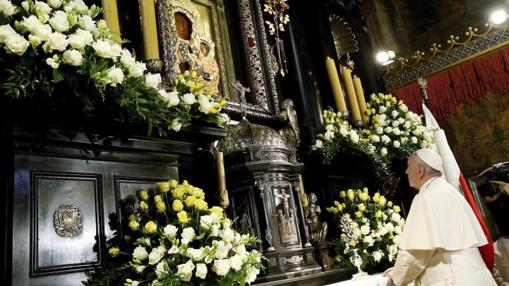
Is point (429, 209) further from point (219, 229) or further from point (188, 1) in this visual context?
point (188, 1)

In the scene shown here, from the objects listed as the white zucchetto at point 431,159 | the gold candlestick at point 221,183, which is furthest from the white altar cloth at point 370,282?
the gold candlestick at point 221,183

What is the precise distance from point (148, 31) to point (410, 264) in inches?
115

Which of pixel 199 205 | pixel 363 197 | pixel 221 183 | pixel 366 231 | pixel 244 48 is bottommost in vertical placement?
pixel 366 231

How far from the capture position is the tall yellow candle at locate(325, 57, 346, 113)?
5.85 meters

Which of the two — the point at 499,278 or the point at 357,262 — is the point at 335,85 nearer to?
the point at 357,262

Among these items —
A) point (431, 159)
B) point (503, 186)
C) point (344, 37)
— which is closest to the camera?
point (431, 159)

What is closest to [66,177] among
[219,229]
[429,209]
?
[219,229]

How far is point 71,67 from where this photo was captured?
8.07 feet

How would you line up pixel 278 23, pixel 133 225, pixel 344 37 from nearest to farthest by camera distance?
1. pixel 133 225
2. pixel 278 23
3. pixel 344 37

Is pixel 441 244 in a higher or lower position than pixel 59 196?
lower

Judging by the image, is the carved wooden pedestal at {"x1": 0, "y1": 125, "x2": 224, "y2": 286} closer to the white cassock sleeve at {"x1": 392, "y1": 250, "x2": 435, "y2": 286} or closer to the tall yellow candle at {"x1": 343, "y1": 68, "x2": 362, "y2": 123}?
the white cassock sleeve at {"x1": 392, "y1": 250, "x2": 435, "y2": 286}

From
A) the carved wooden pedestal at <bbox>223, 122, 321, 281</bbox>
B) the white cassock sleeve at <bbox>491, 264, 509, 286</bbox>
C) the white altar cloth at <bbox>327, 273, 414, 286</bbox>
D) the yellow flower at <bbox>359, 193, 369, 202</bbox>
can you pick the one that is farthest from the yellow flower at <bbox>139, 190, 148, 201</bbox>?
the white cassock sleeve at <bbox>491, 264, 509, 286</bbox>

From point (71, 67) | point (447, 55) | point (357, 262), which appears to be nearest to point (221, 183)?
point (71, 67)

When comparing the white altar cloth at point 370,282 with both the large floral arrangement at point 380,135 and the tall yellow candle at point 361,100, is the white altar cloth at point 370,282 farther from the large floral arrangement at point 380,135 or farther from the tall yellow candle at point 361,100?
the tall yellow candle at point 361,100
